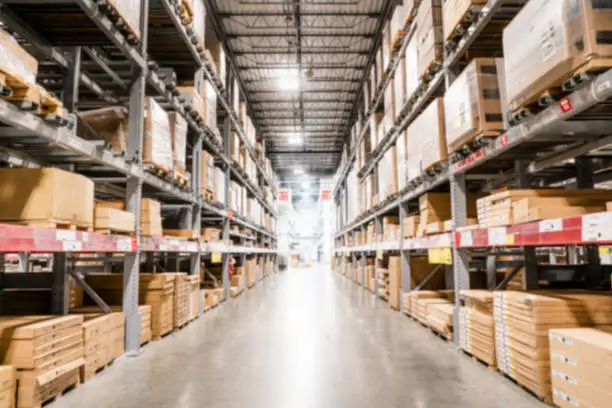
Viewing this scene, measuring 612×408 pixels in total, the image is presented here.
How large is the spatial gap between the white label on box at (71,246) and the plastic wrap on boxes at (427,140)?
4.21 m

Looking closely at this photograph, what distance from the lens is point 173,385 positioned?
11.5ft

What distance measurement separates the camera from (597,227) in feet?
7.95

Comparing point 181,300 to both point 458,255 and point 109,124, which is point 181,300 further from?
point 458,255

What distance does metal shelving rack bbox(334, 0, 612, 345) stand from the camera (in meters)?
2.72

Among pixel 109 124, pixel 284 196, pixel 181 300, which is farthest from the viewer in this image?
pixel 284 196

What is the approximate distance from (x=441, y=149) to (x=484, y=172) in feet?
2.50

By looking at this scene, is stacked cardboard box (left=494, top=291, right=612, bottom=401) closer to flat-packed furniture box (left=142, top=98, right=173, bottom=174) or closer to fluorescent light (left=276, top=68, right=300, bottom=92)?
flat-packed furniture box (left=142, top=98, right=173, bottom=174)

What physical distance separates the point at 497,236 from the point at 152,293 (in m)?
4.26

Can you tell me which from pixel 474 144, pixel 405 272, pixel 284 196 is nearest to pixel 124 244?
pixel 474 144

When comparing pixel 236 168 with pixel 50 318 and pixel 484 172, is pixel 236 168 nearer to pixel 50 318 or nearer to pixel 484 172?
pixel 484 172

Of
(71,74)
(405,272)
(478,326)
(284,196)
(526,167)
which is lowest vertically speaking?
(478,326)

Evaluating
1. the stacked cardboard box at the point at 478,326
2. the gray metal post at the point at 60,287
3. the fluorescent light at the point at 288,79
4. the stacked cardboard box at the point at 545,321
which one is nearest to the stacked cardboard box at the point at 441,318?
the stacked cardboard box at the point at 478,326

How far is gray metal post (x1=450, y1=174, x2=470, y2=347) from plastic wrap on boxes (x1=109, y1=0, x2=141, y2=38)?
4.11 metres

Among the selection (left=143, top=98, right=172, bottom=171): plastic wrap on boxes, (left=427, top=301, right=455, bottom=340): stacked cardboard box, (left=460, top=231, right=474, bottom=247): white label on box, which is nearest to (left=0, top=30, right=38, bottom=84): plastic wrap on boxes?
(left=143, top=98, right=172, bottom=171): plastic wrap on boxes
